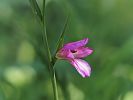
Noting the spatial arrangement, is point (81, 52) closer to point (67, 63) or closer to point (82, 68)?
point (82, 68)

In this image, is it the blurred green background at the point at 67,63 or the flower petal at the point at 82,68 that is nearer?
the flower petal at the point at 82,68

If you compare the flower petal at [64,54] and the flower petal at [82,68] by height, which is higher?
the flower petal at [64,54]

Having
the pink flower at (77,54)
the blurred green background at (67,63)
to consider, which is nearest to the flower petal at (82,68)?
the pink flower at (77,54)

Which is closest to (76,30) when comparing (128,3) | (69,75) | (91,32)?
(91,32)

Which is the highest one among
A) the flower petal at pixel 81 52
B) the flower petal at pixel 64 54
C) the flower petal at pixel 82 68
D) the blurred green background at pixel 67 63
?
the flower petal at pixel 64 54

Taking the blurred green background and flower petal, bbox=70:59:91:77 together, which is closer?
flower petal, bbox=70:59:91:77

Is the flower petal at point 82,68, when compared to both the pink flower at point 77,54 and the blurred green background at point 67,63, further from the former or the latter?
the blurred green background at point 67,63

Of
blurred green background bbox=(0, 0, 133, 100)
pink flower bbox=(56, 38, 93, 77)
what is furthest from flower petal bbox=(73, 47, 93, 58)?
blurred green background bbox=(0, 0, 133, 100)

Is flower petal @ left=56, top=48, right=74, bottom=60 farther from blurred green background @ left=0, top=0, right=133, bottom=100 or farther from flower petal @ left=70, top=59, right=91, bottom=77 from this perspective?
blurred green background @ left=0, top=0, right=133, bottom=100
